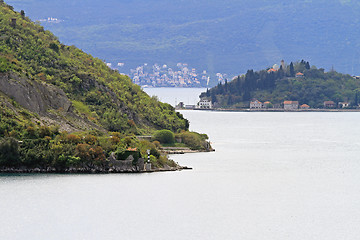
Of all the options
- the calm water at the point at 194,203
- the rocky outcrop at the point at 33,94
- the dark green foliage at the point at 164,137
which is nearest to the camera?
the calm water at the point at 194,203

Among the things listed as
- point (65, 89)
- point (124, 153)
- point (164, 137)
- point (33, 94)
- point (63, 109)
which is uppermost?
point (65, 89)

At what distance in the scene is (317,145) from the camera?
395 ft

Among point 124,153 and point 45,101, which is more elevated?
point 45,101

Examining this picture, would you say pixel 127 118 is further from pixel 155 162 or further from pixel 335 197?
pixel 335 197

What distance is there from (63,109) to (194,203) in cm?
4052

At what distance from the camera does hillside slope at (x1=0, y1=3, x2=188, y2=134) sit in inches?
3634

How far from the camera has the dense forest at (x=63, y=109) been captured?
240ft

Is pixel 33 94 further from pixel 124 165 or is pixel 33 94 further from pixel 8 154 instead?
pixel 124 165

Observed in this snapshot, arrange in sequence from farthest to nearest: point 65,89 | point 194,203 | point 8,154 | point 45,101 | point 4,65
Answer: point 65,89 < point 45,101 < point 4,65 < point 8,154 < point 194,203

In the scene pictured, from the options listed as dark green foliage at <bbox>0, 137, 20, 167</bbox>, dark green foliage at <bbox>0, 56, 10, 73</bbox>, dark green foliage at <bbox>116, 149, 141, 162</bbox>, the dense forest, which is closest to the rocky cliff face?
the dense forest

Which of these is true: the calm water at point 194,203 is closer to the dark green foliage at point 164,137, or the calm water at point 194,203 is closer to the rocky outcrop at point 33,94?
the dark green foliage at point 164,137

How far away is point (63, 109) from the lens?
323 ft

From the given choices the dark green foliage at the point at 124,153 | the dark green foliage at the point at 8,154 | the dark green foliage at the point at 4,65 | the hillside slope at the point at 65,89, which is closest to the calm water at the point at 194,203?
the dark green foliage at the point at 124,153

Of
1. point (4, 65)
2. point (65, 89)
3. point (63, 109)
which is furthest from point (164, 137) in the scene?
point (4, 65)
